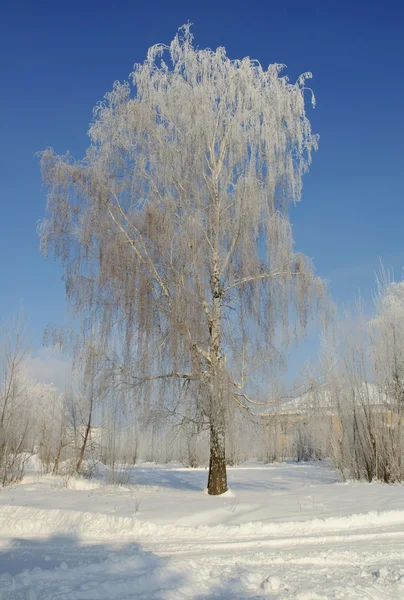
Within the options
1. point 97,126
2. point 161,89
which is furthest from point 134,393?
point 161,89

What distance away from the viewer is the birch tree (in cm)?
1125

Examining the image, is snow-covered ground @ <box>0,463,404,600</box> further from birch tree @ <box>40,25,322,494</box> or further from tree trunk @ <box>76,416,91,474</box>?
tree trunk @ <box>76,416,91,474</box>

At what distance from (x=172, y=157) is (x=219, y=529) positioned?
8.29 metres

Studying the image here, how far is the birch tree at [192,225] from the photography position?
36.9ft

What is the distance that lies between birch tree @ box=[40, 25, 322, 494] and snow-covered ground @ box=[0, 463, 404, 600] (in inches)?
97.8

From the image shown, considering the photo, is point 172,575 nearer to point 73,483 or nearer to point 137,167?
point 137,167

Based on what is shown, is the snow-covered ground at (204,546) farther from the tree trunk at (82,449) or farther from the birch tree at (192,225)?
the tree trunk at (82,449)

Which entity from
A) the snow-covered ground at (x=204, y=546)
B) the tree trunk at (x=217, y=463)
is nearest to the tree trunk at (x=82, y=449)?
the snow-covered ground at (x=204, y=546)

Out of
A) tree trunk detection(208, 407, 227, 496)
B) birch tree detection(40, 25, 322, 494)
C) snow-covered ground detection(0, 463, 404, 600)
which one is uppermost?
birch tree detection(40, 25, 322, 494)

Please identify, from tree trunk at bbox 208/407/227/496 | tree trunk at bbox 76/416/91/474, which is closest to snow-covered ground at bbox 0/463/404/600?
tree trunk at bbox 208/407/227/496

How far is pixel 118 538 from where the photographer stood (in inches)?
298

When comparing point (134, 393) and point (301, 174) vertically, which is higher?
point (301, 174)

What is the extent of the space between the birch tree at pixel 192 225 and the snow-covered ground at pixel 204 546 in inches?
97.8

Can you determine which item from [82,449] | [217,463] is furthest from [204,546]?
[82,449]
